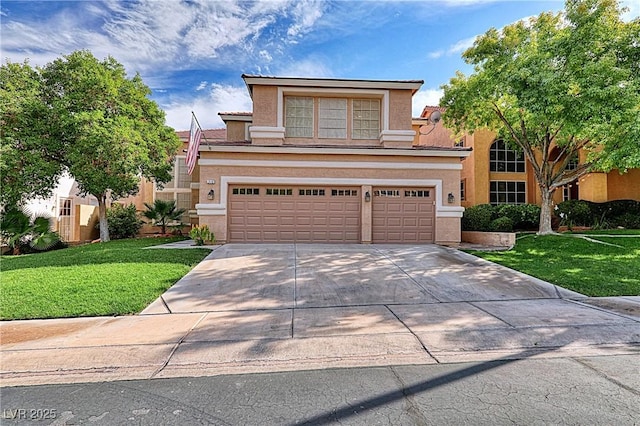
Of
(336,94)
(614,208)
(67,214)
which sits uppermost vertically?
(336,94)

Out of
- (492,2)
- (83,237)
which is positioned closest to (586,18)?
(492,2)

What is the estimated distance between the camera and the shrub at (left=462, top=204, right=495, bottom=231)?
53.1 ft

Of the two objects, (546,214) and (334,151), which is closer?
(334,151)

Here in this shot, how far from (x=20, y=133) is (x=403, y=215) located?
15113 millimetres

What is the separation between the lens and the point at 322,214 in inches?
537

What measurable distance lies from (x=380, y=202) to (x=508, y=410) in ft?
36.1

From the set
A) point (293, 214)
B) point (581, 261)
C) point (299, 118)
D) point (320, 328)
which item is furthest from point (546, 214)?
point (320, 328)

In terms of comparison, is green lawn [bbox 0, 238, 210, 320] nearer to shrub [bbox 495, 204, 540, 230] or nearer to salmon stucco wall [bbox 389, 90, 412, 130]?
salmon stucco wall [bbox 389, 90, 412, 130]

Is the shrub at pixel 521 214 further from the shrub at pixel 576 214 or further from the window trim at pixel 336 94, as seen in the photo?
the window trim at pixel 336 94

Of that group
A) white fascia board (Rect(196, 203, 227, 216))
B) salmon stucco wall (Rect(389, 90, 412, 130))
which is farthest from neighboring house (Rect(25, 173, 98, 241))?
salmon stucco wall (Rect(389, 90, 412, 130))

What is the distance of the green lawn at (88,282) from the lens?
6.08m

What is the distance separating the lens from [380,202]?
45.2ft

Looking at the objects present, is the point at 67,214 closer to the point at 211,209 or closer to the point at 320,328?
the point at 211,209

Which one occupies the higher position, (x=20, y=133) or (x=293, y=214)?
(x=20, y=133)
